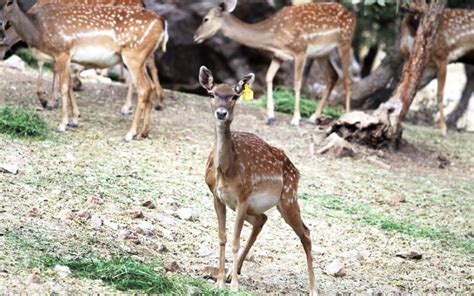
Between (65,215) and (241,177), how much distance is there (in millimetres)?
1480

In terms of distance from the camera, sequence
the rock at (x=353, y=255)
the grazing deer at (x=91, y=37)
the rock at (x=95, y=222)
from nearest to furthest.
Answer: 1. the rock at (x=95, y=222)
2. the rock at (x=353, y=255)
3. the grazing deer at (x=91, y=37)

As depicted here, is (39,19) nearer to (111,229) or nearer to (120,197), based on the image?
(120,197)

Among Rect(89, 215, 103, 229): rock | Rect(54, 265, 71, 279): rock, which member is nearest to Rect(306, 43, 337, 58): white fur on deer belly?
Rect(89, 215, 103, 229): rock

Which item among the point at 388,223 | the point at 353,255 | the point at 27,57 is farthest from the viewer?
the point at 27,57

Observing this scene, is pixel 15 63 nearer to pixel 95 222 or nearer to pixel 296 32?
pixel 296 32

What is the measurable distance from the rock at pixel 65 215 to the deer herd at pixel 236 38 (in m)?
1.20

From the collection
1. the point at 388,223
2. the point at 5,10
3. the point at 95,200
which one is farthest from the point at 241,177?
the point at 5,10

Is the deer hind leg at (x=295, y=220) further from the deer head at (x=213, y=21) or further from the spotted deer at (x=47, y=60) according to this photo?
the deer head at (x=213, y=21)

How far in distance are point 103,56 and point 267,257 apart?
4180mm

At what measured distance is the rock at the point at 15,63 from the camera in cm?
1380

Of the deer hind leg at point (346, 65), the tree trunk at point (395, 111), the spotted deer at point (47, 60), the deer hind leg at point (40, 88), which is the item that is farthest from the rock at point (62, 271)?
the deer hind leg at point (346, 65)

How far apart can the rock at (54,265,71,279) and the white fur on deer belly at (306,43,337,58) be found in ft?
27.4

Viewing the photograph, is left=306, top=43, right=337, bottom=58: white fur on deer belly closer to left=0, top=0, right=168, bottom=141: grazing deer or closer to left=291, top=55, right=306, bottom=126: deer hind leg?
left=291, top=55, right=306, bottom=126: deer hind leg

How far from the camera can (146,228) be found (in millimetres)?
7773
